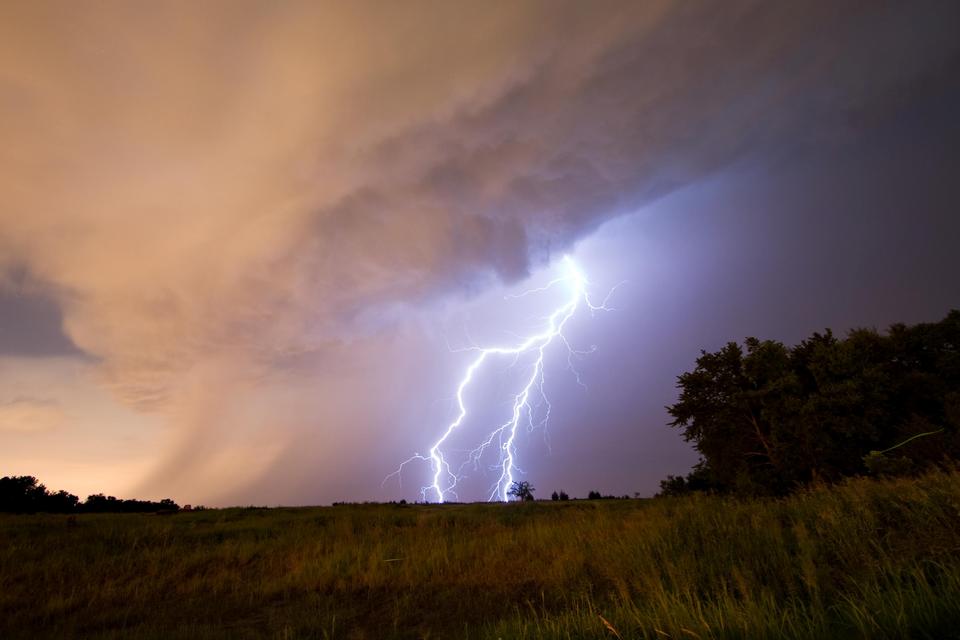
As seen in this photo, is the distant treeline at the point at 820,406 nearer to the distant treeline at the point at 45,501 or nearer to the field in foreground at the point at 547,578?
the field in foreground at the point at 547,578

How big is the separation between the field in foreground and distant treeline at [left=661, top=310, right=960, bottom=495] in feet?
29.9

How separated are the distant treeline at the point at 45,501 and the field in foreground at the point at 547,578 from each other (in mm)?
13169

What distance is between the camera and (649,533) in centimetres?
897

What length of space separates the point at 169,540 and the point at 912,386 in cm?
2920

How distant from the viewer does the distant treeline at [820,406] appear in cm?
1802

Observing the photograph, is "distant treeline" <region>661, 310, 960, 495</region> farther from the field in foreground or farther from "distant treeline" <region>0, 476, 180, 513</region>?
"distant treeline" <region>0, 476, 180, 513</region>

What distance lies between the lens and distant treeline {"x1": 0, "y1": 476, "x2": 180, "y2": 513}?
81.5 ft

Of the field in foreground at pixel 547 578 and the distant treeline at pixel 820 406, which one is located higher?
the distant treeline at pixel 820 406

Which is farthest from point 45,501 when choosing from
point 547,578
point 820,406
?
point 820,406

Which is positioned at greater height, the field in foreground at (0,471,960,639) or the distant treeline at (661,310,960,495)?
the distant treeline at (661,310,960,495)

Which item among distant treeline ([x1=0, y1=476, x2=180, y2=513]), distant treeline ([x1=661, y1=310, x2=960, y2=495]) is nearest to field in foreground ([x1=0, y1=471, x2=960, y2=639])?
distant treeline ([x1=661, y1=310, x2=960, y2=495])

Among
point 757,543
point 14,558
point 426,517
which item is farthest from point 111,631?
point 426,517

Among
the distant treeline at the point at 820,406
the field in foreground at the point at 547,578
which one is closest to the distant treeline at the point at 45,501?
the field in foreground at the point at 547,578

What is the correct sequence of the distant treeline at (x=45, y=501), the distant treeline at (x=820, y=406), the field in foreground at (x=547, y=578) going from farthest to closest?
1. the distant treeline at (x=45, y=501)
2. the distant treeline at (x=820, y=406)
3. the field in foreground at (x=547, y=578)
